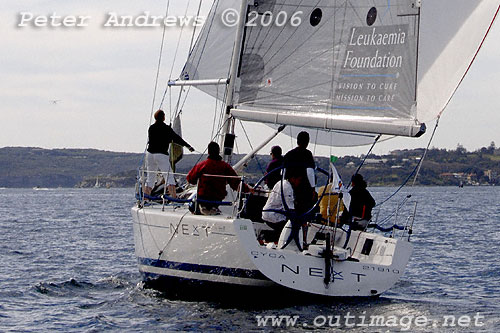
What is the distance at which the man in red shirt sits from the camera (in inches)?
535

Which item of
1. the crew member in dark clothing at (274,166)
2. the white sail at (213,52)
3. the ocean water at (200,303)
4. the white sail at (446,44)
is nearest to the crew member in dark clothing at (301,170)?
the crew member in dark clothing at (274,166)

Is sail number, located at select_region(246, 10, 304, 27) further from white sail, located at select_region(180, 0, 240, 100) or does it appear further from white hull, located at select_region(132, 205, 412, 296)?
white hull, located at select_region(132, 205, 412, 296)

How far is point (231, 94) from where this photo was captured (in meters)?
15.4

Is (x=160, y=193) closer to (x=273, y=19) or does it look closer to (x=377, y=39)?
(x=273, y=19)

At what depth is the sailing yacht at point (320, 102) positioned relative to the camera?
13094 millimetres

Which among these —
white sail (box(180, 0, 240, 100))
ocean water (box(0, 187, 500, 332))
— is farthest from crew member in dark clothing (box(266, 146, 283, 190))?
white sail (box(180, 0, 240, 100))

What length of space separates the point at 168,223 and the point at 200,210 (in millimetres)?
547

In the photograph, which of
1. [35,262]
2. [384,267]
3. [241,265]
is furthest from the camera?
[35,262]

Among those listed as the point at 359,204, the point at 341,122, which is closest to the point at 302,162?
the point at 341,122

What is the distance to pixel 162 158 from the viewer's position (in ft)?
49.8

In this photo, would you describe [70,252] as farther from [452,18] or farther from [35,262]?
[452,18]

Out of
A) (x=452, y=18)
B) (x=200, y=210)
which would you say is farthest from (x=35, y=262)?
(x=452, y=18)

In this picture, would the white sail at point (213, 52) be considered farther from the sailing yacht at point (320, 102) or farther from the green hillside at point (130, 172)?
the green hillside at point (130, 172)

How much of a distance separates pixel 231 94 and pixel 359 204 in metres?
3.03
